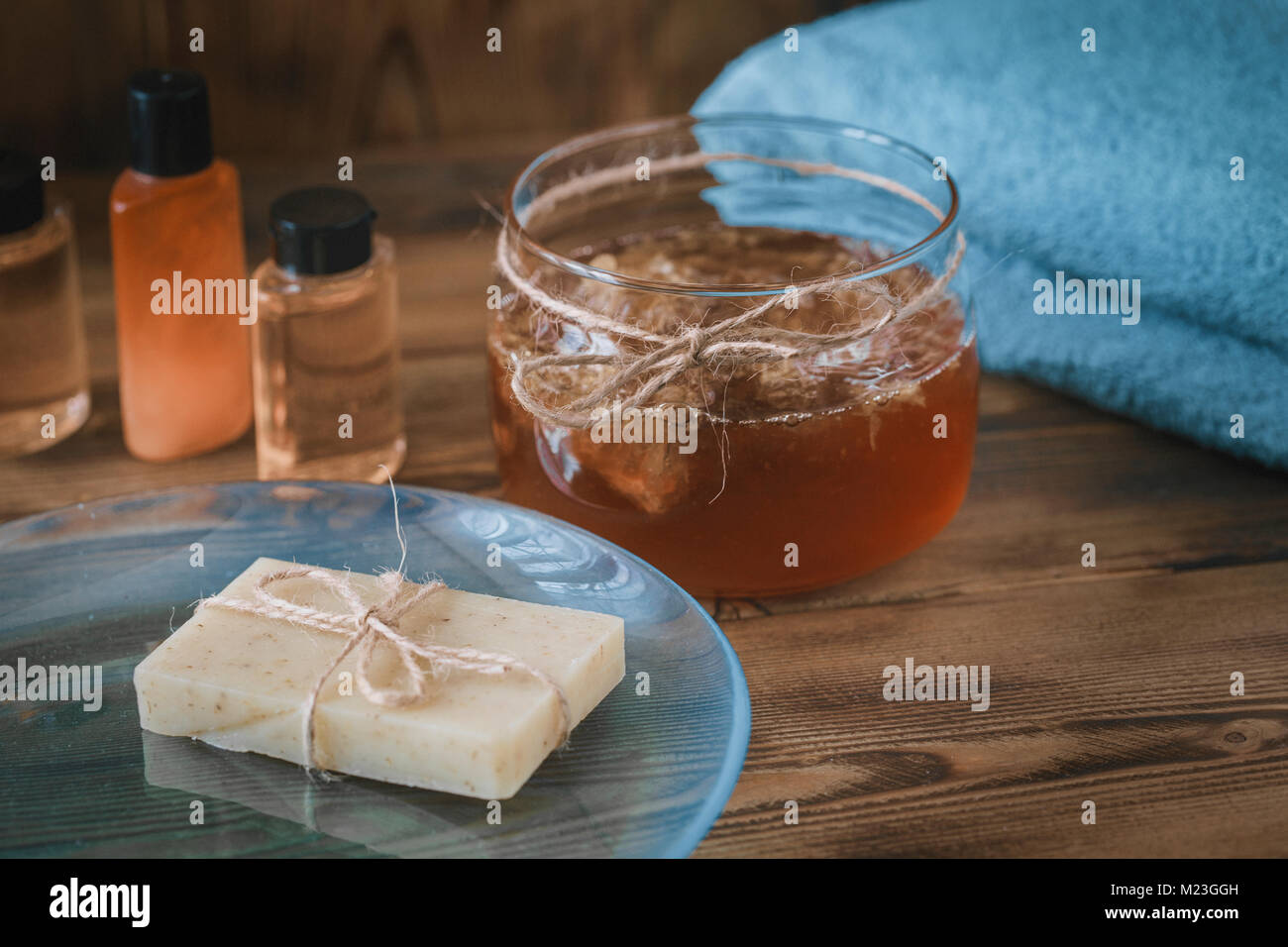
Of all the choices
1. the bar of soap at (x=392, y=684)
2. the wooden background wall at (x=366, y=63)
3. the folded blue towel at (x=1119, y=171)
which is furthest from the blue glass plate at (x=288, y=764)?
the wooden background wall at (x=366, y=63)

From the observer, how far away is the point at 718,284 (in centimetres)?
57

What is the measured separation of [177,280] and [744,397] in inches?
13.1

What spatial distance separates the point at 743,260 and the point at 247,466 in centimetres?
29

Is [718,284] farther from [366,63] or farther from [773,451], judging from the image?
[366,63]

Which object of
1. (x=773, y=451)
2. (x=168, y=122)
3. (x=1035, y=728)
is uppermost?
(x=168, y=122)

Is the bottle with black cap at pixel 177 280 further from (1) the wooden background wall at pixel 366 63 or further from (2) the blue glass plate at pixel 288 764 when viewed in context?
(1) the wooden background wall at pixel 366 63

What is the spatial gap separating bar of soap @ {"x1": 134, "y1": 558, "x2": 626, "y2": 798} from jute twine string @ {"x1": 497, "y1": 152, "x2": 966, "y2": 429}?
0.09 metres

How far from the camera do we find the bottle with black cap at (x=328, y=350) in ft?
2.22

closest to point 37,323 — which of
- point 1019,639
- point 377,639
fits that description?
point 377,639

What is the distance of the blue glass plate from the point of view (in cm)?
48

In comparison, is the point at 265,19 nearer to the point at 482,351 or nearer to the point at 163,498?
the point at 482,351

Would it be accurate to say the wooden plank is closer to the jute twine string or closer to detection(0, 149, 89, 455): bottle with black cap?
the jute twine string

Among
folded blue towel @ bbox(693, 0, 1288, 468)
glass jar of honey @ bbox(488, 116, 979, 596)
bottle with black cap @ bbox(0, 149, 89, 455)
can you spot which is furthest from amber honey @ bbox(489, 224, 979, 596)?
bottle with black cap @ bbox(0, 149, 89, 455)
